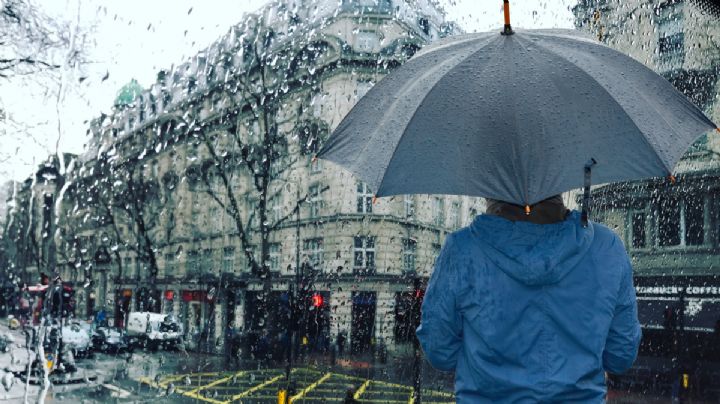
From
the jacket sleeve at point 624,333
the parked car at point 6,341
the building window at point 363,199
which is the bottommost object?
the parked car at point 6,341

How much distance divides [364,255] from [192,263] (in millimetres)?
2773

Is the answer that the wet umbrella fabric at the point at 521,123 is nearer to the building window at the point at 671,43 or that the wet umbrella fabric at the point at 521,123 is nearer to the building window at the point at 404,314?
the building window at the point at 404,314

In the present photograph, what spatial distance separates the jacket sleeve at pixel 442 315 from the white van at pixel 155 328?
488cm

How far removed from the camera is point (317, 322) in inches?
295

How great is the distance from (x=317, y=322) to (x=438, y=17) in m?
5.88

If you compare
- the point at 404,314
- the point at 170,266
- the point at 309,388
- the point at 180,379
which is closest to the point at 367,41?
the point at 404,314

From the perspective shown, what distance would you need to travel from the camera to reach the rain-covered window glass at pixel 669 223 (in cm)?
1330

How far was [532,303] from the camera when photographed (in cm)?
126

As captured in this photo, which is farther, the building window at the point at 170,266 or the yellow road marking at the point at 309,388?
the yellow road marking at the point at 309,388

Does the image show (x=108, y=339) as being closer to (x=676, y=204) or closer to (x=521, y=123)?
(x=521, y=123)

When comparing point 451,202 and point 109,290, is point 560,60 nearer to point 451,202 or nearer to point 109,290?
point 109,290

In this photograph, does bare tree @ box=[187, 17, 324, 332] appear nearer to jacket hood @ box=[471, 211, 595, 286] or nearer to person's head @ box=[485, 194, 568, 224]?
person's head @ box=[485, 194, 568, 224]

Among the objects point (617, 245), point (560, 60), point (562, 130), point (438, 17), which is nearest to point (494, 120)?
point (562, 130)

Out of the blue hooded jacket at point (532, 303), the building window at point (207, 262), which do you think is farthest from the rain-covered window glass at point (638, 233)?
the blue hooded jacket at point (532, 303)
